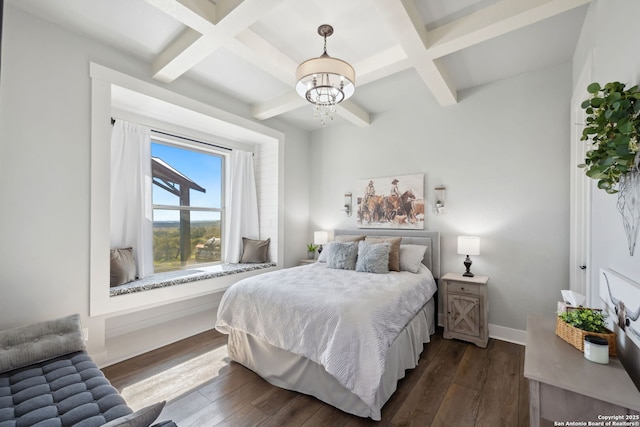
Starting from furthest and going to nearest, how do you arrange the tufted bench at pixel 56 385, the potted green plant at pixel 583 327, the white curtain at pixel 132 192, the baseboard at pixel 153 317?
the white curtain at pixel 132 192
the baseboard at pixel 153 317
the potted green plant at pixel 583 327
the tufted bench at pixel 56 385

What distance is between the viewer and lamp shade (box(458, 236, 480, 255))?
302 centimetres

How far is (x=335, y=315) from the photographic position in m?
1.91

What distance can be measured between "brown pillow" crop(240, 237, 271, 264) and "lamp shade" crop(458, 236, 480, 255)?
269 cm

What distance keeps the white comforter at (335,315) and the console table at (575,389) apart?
2.59 ft

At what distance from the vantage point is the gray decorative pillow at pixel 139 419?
0.97 m

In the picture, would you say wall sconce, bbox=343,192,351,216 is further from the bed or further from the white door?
the white door

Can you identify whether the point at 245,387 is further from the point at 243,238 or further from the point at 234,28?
the point at 234,28

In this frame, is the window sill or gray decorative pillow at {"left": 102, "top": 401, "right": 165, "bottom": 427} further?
the window sill

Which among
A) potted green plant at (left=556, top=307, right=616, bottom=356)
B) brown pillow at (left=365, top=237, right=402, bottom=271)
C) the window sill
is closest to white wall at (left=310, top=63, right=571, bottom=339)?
brown pillow at (left=365, top=237, right=402, bottom=271)

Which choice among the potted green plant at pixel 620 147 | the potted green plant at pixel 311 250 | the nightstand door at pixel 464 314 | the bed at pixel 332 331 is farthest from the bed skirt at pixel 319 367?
the potted green plant at pixel 311 250

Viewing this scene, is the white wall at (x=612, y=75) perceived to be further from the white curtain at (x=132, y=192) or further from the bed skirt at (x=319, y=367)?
the white curtain at (x=132, y=192)

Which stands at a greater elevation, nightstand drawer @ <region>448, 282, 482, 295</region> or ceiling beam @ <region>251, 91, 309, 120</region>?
ceiling beam @ <region>251, 91, 309, 120</region>

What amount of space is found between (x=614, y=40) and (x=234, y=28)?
2.33 meters

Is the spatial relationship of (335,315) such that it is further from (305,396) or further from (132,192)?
(132,192)
